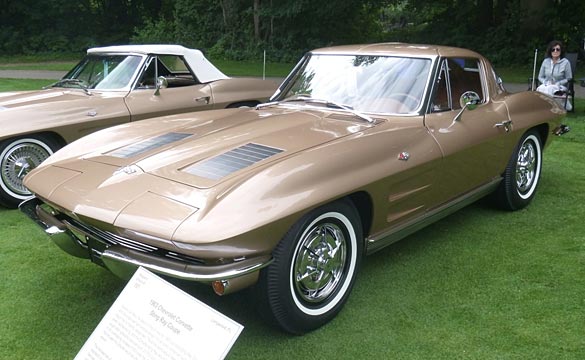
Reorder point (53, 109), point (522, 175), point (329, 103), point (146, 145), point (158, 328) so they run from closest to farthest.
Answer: point (158, 328) < point (146, 145) < point (329, 103) < point (522, 175) < point (53, 109)

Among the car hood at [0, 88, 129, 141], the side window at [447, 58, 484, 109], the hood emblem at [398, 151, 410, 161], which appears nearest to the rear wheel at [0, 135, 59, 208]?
the car hood at [0, 88, 129, 141]

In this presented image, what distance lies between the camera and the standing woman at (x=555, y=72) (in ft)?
29.9

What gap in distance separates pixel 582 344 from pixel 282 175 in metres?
1.80

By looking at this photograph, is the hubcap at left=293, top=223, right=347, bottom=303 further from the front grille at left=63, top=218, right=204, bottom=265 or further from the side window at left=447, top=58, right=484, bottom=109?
the side window at left=447, top=58, right=484, bottom=109

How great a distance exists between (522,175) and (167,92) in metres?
3.81

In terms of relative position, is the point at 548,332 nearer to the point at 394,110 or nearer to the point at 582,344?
the point at 582,344

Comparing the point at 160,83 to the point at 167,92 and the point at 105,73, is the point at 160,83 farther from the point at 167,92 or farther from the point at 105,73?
the point at 105,73

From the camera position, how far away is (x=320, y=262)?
120 inches

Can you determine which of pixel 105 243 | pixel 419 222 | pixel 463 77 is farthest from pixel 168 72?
pixel 105 243

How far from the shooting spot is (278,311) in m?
2.82

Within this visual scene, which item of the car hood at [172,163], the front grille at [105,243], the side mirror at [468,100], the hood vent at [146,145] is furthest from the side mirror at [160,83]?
the side mirror at [468,100]

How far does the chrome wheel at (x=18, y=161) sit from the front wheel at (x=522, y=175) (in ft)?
13.7

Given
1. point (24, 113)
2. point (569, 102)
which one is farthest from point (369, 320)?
point (569, 102)

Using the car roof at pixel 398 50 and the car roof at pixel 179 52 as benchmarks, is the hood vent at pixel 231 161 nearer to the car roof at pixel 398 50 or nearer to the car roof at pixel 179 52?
the car roof at pixel 398 50
